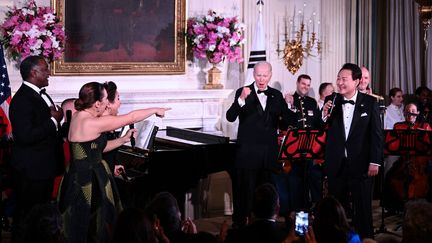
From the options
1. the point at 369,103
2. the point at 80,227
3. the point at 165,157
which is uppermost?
the point at 369,103

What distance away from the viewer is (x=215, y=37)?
943 centimetres

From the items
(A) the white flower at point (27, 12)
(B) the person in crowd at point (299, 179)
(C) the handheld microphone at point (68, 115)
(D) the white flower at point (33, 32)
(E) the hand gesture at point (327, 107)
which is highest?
(A) the white flower at point (27, 12)

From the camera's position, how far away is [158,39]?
9.71 meters

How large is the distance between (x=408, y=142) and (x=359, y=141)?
97cm

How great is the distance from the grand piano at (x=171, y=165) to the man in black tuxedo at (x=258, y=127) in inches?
6.2

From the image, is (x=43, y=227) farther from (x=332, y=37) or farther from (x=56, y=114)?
(x=332, y=37)

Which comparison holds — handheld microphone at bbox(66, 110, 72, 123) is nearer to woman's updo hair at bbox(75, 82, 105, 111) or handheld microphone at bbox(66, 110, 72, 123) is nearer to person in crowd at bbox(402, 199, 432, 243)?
woman's updo hair at bbox(75, 82, 105, 111)

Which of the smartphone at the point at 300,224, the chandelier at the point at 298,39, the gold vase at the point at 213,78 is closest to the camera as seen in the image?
the smartphone at the point at 300,224

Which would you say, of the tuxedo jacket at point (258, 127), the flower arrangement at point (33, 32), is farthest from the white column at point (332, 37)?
the flower arrangement at point (33, 32)

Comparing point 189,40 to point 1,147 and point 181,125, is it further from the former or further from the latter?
point 1,147

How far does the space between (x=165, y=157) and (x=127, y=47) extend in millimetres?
3055

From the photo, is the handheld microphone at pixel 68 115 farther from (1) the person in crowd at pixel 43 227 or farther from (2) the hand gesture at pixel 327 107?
(1) the person in crowd at pixel 43 227

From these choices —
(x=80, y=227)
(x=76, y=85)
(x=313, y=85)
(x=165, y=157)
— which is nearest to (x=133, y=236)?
(x=80, y=227)

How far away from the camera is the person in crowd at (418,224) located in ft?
11.5
